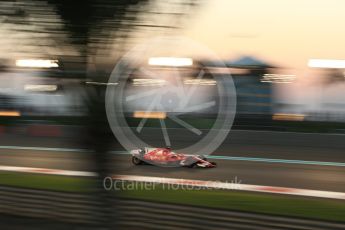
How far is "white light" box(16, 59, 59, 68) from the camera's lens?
407cm

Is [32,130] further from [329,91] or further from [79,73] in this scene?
[79,73]

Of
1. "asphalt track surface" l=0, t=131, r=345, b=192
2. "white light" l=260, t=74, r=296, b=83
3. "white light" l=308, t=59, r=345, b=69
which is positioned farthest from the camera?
"white light" l=308, t=59, r=345, b=69

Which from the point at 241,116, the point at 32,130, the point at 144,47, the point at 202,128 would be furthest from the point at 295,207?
the point at 32,130

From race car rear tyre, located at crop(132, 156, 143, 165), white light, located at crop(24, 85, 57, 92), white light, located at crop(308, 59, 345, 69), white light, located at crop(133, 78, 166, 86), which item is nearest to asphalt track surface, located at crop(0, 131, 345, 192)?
race car rear tyre, located at crop(132, 156, 143, 165)

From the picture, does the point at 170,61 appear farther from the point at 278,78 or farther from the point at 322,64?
Result: the point at 322,64

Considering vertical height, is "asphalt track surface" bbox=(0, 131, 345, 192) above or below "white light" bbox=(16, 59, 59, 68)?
below

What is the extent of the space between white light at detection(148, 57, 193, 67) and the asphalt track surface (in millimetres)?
876

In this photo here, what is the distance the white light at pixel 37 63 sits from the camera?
4.07 meters

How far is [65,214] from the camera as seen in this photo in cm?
570

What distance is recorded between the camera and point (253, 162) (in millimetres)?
13500

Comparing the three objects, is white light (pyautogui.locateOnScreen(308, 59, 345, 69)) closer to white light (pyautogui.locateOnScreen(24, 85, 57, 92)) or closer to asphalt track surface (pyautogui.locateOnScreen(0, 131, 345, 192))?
asphalt track surface (pyautogui.locateOnScreen(0, 131, 345, 192))

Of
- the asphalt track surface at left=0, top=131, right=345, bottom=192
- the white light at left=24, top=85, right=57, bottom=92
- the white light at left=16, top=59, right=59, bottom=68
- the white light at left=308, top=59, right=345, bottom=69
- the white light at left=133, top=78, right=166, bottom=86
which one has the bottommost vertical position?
the asphalt track surface at left=0, top=131, right=345, bottom=192

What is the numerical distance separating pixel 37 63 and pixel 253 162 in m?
10.0

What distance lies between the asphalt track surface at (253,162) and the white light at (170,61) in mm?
876
